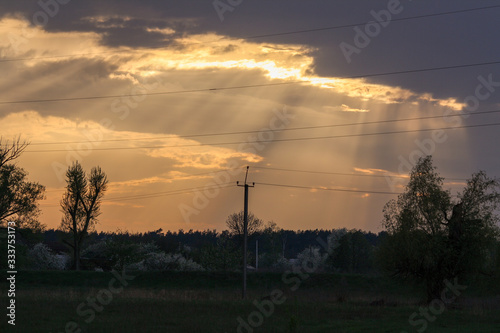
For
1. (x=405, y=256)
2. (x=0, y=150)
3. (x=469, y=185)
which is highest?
(x=0, y=150)

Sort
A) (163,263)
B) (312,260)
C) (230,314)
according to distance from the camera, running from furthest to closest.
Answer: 1. (312,260)
2. (163,263)
3. (230,314)

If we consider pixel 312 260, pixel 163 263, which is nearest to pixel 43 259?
pixel 163 263

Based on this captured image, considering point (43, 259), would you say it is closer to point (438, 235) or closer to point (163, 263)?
point (163, 263)

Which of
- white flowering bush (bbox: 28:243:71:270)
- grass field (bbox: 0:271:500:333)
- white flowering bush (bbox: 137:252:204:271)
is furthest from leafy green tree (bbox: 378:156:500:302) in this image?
white flowering bush (bbox: 28:243:71:270)

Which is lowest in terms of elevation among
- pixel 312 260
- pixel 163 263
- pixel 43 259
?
pixel 312 260

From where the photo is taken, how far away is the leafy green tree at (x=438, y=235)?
47094 mm

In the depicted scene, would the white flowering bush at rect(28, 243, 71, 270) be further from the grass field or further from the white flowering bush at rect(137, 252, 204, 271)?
the grass field

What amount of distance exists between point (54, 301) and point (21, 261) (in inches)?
1293

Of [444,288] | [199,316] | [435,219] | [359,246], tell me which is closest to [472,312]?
[444,288]

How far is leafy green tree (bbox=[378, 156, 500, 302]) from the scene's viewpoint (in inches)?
1854

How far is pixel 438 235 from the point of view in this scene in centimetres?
4769

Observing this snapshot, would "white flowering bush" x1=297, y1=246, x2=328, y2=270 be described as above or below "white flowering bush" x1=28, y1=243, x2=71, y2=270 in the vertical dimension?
below

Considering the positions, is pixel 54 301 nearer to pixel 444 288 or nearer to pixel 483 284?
pixel 444 288

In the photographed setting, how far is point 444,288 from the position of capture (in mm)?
48219
